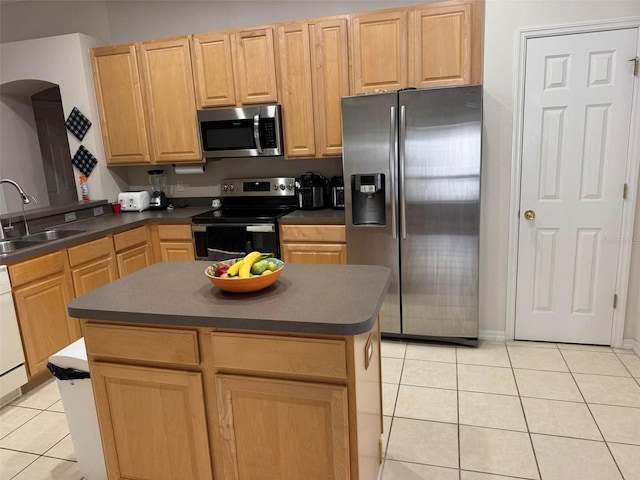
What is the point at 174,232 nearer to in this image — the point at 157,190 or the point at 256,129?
the point at 157,190

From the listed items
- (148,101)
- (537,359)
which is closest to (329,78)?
(148,101)

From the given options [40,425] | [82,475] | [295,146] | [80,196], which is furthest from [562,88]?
[80,196]

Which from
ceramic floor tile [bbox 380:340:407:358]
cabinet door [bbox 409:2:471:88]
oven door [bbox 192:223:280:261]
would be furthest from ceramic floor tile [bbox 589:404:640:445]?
oven door [bbox 192:223:280:261]

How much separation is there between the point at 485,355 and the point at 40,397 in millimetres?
2972

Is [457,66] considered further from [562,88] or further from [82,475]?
[82,475]

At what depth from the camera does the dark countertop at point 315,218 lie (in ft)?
10.9

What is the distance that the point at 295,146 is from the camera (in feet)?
11.8

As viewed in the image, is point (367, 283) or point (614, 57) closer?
point (367, 283)

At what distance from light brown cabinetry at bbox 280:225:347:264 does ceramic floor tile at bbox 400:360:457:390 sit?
916 millimetres

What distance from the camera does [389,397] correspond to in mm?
2584

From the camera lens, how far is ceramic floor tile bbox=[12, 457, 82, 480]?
6.77 ft

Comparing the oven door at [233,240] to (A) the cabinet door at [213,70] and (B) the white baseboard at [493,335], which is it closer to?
(A) the cabinet door at [213,70]

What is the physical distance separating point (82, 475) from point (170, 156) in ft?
8.74

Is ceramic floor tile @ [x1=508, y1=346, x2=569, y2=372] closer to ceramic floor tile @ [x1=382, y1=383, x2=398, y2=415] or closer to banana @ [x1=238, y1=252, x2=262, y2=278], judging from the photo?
ceramic floor tile @ [x1=382, y1=383, x2=398, y2=415]
